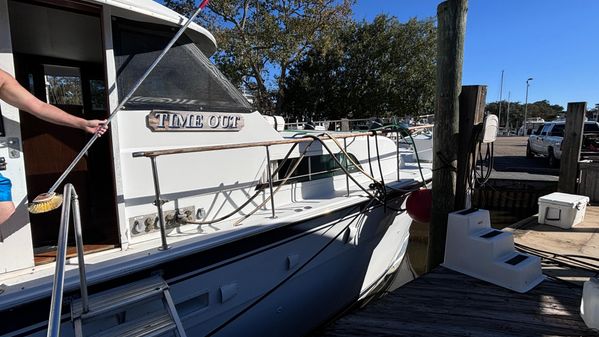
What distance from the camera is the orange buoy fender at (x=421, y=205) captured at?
438 centimetres

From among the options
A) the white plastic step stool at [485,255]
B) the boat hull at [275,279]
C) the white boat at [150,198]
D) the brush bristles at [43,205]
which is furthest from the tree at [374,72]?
the brush bristles at [43,205]

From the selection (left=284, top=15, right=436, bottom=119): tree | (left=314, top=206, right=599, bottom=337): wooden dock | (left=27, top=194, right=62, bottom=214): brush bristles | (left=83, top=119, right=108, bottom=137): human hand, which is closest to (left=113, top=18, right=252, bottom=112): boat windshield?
(left=83, top=119, right=108, bottom=137): human hand

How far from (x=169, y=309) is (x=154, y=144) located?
1235 mm

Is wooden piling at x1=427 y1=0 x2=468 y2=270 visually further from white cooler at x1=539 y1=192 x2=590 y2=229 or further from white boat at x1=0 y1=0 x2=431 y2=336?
white cooler at x1=539 y1=192 x2=590 y2=229

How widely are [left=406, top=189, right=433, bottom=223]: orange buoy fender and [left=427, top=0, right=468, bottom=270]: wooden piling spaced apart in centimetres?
21

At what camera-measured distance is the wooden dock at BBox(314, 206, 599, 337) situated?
282cm

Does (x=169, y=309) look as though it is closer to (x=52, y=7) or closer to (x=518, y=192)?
(x=52, y=7)

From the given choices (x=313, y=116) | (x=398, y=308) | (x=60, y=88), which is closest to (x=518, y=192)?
(x=398, y=308)

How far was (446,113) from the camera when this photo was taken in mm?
3951

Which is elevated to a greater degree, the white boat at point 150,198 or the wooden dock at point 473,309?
the white boat at point 150,198

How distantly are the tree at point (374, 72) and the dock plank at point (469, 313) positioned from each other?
54.6 ft

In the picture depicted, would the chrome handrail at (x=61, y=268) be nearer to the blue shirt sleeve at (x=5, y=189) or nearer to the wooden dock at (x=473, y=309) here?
the blue shirt sleeve at (x=5, y=189)

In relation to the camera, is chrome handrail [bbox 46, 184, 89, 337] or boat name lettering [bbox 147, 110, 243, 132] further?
boat name lettering [bbox 147, 110, 243, 132]

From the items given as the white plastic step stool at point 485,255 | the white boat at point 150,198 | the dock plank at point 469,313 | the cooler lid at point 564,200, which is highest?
the white boat at point 150,198
